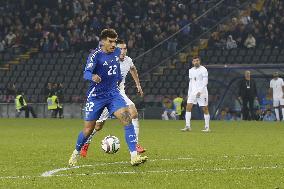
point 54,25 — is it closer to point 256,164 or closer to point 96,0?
point 96,0

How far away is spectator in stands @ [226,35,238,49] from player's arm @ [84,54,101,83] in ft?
78.3

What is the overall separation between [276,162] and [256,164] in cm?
46

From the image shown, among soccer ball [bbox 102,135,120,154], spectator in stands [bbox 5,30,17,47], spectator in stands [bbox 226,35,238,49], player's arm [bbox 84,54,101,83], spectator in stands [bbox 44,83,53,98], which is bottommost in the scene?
soccer ball [bbox 102,135,120,154]

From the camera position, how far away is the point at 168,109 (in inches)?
1323

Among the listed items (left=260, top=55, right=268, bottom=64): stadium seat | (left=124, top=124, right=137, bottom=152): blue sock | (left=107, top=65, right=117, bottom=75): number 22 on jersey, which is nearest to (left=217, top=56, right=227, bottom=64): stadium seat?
(left=260, top=55, right=268, bottom=64): stadium seat

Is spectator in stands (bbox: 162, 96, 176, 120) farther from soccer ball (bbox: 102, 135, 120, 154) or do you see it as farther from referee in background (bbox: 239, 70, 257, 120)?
soccer ball (bbox: 102, 135, 120, 154)

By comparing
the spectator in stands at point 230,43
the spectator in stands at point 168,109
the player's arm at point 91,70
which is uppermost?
the spectator in stands at point 230,43

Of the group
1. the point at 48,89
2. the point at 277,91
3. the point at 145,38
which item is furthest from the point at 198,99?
the point at 145,38

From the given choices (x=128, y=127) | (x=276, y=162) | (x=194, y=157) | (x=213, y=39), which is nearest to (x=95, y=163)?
(x=128, y=127)

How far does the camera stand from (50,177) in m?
9.44

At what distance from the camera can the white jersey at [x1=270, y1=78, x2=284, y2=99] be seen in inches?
1186

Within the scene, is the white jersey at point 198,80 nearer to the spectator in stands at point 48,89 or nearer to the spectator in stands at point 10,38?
the spectator in stands at point 48,89

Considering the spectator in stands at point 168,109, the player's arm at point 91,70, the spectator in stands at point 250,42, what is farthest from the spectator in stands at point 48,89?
the player's arm at point 91,70

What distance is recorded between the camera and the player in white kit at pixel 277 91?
98.8ft
